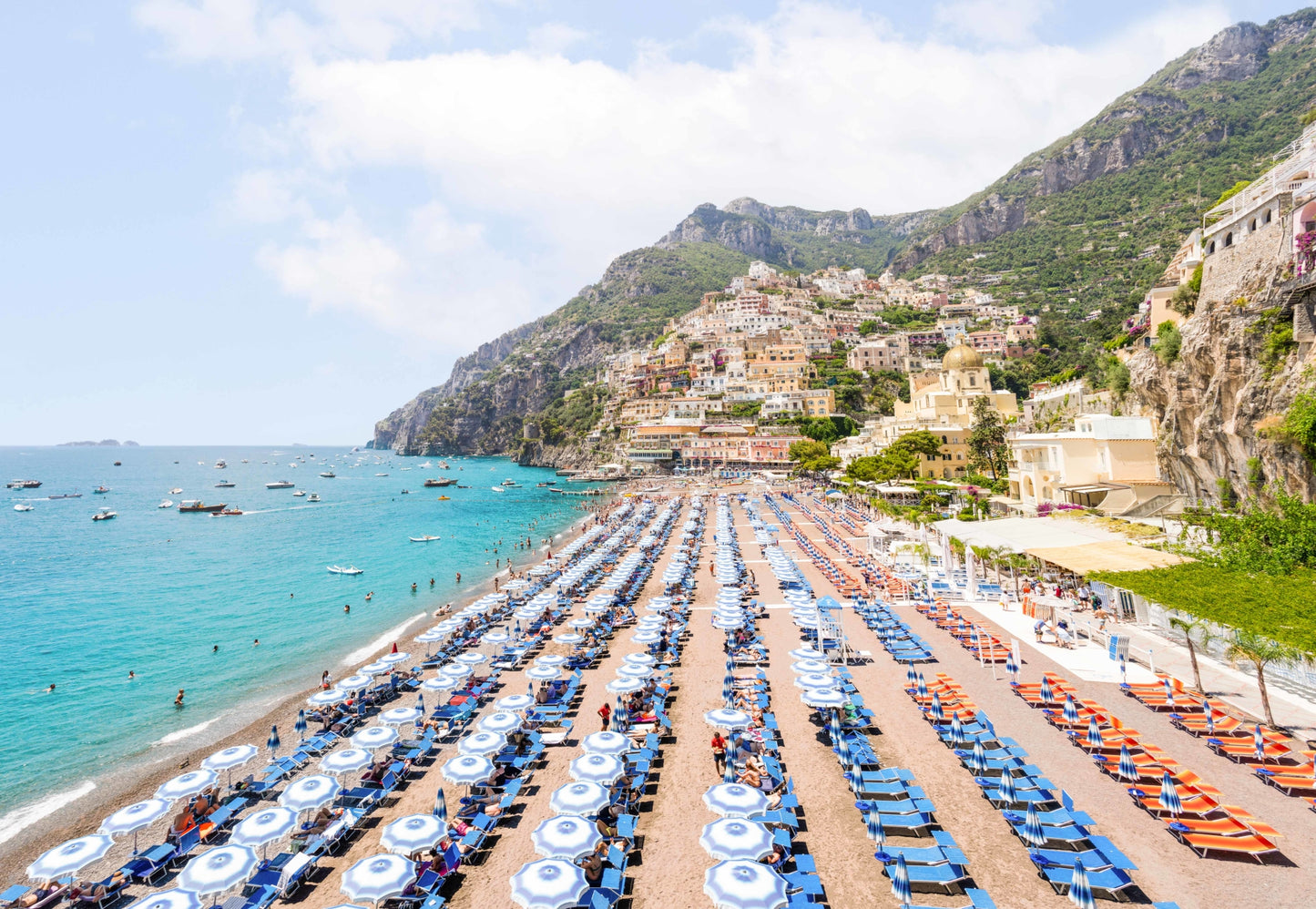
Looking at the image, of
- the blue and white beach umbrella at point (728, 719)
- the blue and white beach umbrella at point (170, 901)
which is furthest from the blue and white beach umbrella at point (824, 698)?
the blue and white beach umbrella at point (170, 901)

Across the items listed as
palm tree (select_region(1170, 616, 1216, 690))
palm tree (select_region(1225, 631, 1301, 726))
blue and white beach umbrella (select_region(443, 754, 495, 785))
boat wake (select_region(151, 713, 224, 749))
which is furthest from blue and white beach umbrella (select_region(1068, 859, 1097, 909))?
boat wake (select_region(151, 713, 224, 749))

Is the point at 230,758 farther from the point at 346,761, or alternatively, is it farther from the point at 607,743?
the point at 607,743

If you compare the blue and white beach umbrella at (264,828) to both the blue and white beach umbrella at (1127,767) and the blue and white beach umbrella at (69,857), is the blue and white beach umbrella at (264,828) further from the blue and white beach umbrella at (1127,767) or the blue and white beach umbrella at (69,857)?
the blue and white beach umbrella at (1127,767)

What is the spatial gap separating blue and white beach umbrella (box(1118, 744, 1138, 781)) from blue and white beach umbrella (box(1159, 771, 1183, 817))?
36.2 inches

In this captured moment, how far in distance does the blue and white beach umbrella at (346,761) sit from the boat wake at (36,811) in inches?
347

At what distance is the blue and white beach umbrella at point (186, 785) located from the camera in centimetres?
1119

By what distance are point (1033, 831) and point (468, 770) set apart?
9.69 meters

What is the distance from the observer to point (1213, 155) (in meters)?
120

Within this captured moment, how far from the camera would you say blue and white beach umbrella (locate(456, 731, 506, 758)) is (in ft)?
39.4

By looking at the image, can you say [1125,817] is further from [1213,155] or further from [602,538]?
[1213,155]

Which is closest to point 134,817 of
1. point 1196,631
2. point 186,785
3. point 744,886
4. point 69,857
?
point 69,857

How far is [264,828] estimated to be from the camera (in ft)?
32.0

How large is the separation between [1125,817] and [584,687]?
12694 mm

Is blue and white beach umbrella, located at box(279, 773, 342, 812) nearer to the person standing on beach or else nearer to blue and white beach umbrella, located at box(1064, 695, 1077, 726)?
the person standing on beach
